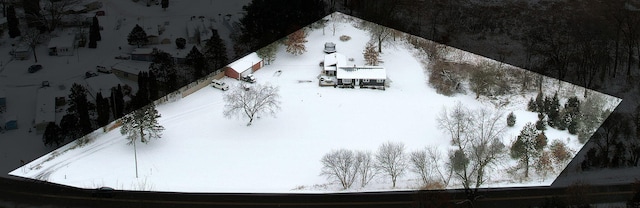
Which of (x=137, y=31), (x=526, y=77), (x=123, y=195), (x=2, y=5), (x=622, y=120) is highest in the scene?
(x=2, y=5)

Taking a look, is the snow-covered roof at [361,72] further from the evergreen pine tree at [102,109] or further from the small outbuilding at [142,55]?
the evergreen pine tree at [102,109]

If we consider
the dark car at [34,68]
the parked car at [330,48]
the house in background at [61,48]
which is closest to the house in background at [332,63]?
the parked car at [330,48]

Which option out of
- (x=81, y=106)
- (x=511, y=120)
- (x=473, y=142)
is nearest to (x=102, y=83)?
(x=81, y=106)

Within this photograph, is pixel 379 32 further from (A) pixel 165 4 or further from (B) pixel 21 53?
(B) pixel 21 53

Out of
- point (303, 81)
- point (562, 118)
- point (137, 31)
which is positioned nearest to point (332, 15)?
point (303, 81)

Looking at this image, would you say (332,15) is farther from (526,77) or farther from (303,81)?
(526,77)

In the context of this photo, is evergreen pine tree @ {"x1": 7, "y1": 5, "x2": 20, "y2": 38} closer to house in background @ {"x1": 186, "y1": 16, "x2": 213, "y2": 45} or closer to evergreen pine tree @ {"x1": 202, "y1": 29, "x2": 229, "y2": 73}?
house in background @ {"x1": 186, "y1": 16, "x2": 213, "y2": 45}
